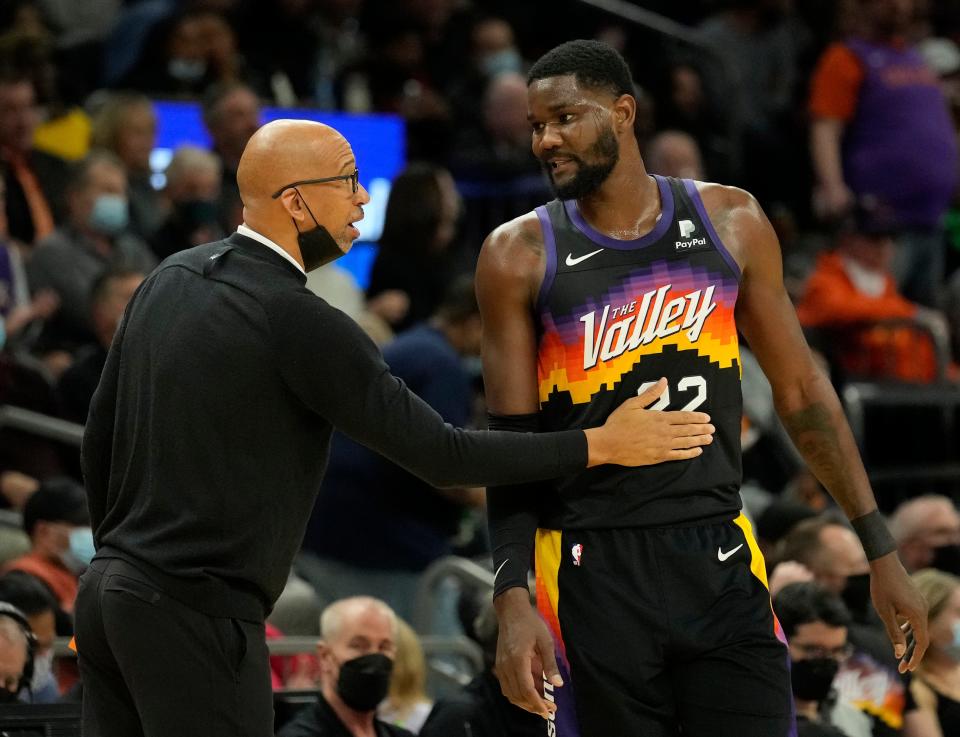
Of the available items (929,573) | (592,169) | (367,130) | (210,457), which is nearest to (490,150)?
(367,130)

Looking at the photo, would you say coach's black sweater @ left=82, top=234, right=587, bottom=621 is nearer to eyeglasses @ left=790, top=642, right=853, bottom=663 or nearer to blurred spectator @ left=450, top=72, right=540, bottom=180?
eyeglasses @ left=790, top=642, right=853, bottom=663

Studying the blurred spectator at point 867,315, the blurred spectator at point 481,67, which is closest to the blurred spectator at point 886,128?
the blurred spectator at point 867,315

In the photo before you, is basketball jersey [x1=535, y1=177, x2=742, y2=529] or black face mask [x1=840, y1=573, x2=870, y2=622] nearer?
basketball jersey [x1=535, y1=177, x2=742, y2=529]

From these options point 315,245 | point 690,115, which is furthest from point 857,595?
point 690,115

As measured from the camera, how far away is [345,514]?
7.27m

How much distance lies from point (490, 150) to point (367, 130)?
803mm

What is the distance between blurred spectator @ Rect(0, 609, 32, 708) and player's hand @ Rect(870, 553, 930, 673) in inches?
96.0

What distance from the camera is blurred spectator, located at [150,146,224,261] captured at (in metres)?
8.35

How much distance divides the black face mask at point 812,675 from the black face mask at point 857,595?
1.14 metres

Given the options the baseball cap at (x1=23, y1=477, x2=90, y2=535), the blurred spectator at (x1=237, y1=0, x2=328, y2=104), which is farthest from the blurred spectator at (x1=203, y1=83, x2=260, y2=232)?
the baseball cap at (x1=23, y1=477, x2=90, y2=535)

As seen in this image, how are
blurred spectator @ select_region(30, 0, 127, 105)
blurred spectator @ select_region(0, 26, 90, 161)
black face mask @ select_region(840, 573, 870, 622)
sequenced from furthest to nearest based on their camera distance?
A: blurred spectator @ select_region(30, 0, 127, 105) → blurred spectator @ select_region(0, 26, 90, 161) → black face mask @ select_region(840, 573, 870, 622)

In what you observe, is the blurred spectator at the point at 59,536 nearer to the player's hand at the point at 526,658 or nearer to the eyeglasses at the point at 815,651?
the eyeglasses at the point at 815,651

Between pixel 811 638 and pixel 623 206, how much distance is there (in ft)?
7.79

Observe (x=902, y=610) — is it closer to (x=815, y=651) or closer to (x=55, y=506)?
(x=815, y=651)
